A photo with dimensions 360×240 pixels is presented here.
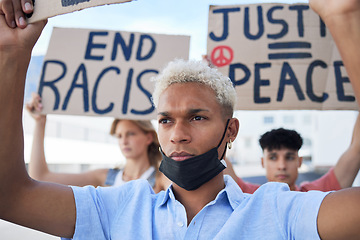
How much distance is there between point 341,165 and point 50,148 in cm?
1596

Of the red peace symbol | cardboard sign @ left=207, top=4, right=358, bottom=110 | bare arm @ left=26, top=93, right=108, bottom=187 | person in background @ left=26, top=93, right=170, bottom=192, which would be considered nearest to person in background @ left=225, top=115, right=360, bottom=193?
cardboard sign @ left=207, top=4, right=358, bottom=110

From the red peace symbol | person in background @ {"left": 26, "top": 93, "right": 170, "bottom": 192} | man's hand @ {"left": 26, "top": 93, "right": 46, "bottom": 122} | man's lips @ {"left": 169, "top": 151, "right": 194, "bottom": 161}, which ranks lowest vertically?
person in background @ {"left": 26, "top": 93, "right": 170, "bottom": 192}

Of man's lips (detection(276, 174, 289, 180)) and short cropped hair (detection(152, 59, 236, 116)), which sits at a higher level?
short cropped hair (detection(152, 59, 236, 116))

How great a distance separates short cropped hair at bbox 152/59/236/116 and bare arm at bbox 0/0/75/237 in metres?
0.54

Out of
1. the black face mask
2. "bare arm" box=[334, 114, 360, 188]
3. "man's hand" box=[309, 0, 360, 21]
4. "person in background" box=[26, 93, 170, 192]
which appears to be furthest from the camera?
"person in background" box=[26, 93, 170, 192]

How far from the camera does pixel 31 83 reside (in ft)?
10.8

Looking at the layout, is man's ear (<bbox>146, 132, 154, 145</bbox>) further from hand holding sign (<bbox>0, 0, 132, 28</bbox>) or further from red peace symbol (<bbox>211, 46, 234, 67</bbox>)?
hand holding sign (<bbox>0, 0, 132, 28</bbox>)

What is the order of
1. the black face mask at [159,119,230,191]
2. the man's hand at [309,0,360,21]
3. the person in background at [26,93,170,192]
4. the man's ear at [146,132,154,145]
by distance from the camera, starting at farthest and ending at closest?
the man's ear at [146,132,154,145] < the person in background at [26,93,170,192] < the black face mask at [159,119,230,191] < the man's hand at [309,0,360,21]

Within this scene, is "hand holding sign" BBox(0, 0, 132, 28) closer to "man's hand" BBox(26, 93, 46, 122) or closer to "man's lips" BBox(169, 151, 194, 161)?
"man's lips" BBox(169, 151, 194, 161)

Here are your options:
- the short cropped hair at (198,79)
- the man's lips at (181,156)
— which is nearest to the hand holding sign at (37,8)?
the short cropped hair at (198,79)

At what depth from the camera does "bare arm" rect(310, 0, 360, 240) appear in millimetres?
986

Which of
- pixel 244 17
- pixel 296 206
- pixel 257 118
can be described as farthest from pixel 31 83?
pixel 257 118

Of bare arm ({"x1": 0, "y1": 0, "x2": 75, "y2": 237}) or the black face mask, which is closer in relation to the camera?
bare arm ({"x1": 0, "y1": 0, "x2": 75, "y2": 237})

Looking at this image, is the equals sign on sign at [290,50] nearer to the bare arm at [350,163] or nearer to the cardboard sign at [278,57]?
the cardboard sign at [278,57]
